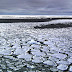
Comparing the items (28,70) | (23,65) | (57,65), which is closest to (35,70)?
→ (28,70)

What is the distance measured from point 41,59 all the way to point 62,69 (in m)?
0.84

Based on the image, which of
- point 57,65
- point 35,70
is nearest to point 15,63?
point 35,70

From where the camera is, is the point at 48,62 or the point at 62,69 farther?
the point at 48,62

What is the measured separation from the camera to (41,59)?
3.50 metres

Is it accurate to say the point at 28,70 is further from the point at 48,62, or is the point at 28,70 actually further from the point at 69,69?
the point at 69,69

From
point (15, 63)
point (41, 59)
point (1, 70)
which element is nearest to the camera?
point (1, 70)

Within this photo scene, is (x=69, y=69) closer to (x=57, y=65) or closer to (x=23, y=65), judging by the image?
(x=57, y=65)

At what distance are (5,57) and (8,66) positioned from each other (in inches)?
27.7

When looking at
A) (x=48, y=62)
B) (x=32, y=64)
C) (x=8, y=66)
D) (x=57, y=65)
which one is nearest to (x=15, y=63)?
(x=8, y=66)

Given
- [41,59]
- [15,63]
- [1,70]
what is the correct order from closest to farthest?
1. [1,70]
2. [15,63]
3. [41,59]

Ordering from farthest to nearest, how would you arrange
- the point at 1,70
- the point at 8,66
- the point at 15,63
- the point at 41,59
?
the point at 41,59
the point at 15,63
the point at 8,66
the point at 1,70

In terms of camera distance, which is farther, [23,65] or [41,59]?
[41,59]

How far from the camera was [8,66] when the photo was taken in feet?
9.72

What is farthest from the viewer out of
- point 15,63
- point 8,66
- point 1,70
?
point 15,63
